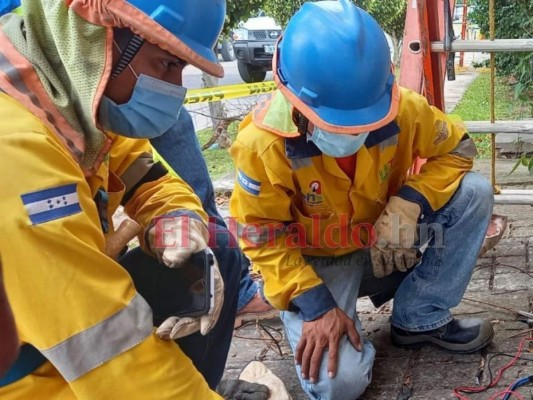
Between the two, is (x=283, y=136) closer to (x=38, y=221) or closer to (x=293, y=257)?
(x=293, y=257)

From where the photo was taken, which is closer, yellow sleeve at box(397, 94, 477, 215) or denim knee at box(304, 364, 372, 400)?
denim knee at box(304, 364, 372, 400)

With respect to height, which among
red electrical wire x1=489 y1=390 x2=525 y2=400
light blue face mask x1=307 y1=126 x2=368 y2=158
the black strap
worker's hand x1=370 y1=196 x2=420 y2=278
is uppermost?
light blue face mask x1=307 y1=126 x2=368 y2=158

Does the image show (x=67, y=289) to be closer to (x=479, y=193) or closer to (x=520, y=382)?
(x=520, y=382)

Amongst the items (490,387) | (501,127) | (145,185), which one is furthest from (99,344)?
(501,127)

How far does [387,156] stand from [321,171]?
237 millimetres

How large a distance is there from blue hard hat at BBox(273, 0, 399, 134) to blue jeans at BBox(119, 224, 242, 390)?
52 cm

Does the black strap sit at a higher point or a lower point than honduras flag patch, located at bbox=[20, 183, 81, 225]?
lower

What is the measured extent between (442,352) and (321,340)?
19.9 inches

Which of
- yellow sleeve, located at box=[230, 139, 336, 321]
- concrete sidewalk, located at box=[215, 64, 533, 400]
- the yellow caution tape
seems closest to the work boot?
concrete sidewalk, located at box=[215, 64, 533, 400]

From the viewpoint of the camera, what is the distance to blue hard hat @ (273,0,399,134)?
210cm

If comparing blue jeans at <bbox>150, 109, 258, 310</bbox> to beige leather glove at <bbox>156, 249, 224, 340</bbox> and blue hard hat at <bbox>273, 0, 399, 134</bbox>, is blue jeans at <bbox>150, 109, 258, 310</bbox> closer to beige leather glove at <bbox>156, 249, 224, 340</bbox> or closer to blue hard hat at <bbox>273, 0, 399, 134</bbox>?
blue hard hat at <bbox>273, 0, 399, 134</bbox>

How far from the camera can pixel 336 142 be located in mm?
2188

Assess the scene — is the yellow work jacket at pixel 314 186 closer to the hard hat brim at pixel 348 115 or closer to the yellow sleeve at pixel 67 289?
the hard hat brim at pixel 348 115

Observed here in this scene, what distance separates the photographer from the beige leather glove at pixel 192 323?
5.25 ft
